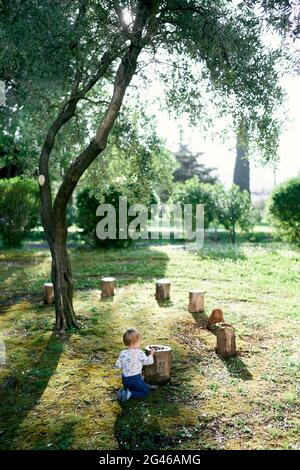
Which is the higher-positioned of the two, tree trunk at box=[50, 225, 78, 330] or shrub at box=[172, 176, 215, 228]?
shrub at box=[172, 176, 215, 228]

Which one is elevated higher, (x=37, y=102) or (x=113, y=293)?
(x=37, y=102)

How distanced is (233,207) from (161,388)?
68.3ft

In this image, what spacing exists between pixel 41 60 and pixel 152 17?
2.34 meters

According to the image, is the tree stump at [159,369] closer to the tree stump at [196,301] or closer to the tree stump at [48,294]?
the tree stump at [196,301]

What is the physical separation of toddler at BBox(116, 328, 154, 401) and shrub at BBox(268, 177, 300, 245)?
53.1 feet

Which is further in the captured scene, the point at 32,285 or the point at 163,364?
the point at 32,285

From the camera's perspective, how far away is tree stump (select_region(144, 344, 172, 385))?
6355mm

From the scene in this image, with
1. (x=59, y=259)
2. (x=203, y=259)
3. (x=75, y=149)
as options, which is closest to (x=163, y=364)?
(x=59, y=259)

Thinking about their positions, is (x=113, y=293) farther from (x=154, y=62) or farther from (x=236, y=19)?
(x=236, y=19)

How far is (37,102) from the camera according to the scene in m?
11.0

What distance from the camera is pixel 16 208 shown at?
71.9 ft
